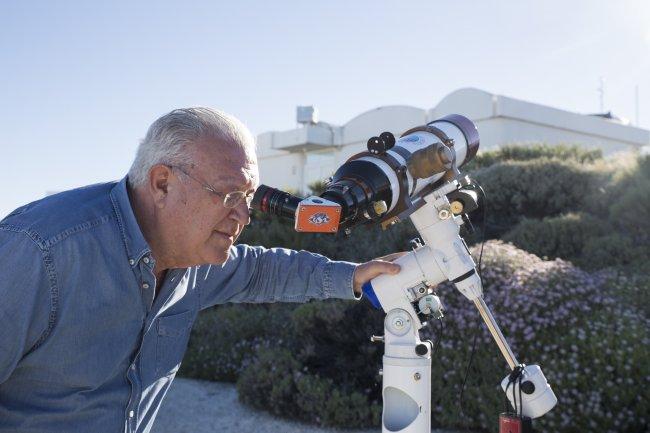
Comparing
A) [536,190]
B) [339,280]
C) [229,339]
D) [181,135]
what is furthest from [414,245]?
[536,190]

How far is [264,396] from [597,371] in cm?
243

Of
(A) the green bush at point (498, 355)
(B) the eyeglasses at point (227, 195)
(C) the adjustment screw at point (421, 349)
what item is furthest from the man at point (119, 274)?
(A) the green bush at point (498, 355)

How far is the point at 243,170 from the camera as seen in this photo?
2.00 metres

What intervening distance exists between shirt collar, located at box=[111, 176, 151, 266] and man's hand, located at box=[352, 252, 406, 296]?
78 centimetres

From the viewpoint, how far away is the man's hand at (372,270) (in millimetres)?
2215

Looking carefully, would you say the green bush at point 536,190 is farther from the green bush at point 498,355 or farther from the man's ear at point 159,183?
the man's ear at point 159,183

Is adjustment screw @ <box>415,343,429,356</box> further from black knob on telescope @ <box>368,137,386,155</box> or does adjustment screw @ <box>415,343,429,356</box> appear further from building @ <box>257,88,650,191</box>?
building @ <box>257,88,650,191</box>

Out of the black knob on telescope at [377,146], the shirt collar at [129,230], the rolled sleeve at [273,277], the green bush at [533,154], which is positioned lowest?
the green bush at [533,154]

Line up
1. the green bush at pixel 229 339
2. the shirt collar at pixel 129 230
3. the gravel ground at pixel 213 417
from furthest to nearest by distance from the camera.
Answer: the green bush at pixel 229 339 → the gravel ground at pixel 213 417 → the shirt collar at pixel 129 230

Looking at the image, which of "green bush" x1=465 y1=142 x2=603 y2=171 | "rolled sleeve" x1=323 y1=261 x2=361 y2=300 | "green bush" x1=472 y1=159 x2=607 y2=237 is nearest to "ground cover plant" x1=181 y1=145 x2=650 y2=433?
"rolled sleeve" x1=323 y1=261 x2=361 y2=300

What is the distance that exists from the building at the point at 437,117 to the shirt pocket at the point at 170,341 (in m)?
11.5

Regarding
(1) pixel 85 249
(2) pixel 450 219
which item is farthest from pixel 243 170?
(2) pixel 450 219

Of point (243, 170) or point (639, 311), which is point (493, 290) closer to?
point (639, 311)

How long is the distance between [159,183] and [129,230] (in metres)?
0.17
